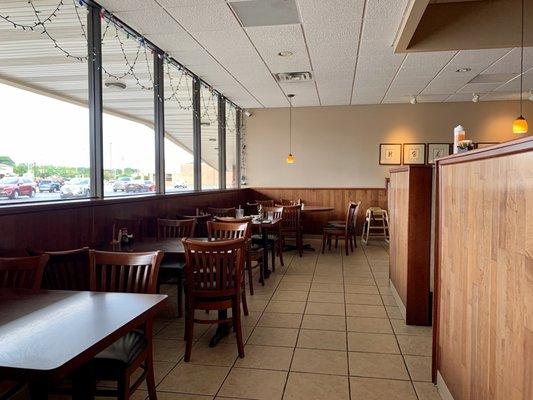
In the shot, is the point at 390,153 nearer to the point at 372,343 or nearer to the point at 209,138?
the point at 209,138

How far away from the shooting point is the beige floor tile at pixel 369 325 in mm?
3443

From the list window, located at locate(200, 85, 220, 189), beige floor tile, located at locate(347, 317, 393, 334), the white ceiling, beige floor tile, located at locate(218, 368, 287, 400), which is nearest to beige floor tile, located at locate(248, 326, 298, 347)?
beige floor tile, located at locate(218, 368, 287, 400)

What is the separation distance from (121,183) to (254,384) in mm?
Result: 2792

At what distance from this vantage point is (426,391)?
8.02 ft

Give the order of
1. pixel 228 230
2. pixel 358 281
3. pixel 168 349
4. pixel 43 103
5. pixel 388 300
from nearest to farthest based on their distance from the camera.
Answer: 1. pixel 168 349
2. pixel 43 103
3. pixel 228 230
4. pixel 388 300
5. pixel 358 281

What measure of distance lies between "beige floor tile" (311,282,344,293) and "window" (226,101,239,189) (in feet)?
13.4

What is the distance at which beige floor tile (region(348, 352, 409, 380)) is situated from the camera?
2.67 meters

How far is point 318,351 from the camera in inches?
119

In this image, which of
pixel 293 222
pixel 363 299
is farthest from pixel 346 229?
pixel 363 299

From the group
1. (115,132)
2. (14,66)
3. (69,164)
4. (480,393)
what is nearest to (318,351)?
(480,393)

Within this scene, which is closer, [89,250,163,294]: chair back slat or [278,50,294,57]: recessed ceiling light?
[89,250,163,294]: chair back slat

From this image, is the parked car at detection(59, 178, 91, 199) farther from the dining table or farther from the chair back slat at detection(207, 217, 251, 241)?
the dining table

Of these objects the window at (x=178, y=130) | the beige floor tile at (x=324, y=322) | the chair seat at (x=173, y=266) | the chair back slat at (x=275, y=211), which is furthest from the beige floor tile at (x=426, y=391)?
the window at (x=178, y=130)

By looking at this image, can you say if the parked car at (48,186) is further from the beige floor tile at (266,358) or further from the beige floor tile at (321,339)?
the beige floor tile at (321,339)
